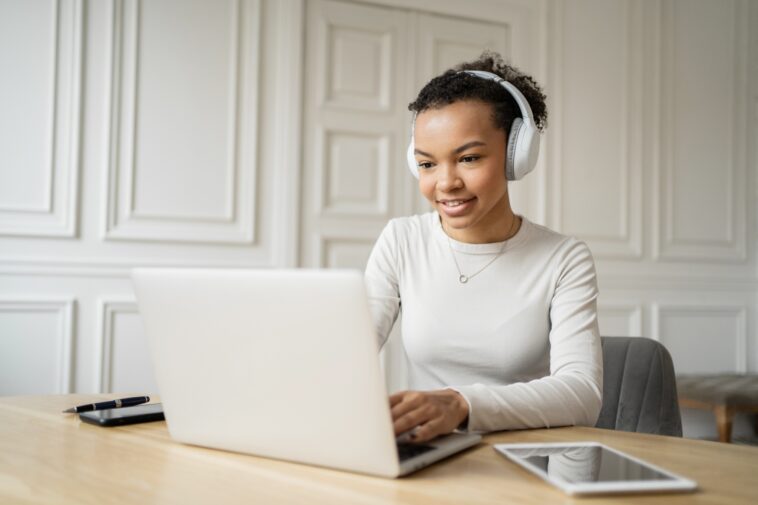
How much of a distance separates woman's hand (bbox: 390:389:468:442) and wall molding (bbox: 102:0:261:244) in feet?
7.44

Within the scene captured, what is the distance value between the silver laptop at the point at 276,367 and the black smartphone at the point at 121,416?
0.20m

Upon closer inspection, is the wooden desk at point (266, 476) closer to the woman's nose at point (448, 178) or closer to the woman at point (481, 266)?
the woman at point (481, 266)

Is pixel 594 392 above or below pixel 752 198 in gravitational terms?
below

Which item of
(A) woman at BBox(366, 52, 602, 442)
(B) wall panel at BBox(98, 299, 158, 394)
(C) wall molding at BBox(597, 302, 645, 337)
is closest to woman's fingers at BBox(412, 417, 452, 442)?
(A) woman at BBox(366, 52, 602, 442)

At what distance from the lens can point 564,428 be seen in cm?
116

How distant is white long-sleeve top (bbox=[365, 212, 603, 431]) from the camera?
1.48 m

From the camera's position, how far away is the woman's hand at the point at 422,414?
0.92 metres

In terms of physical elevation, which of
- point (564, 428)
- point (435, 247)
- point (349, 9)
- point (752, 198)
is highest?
point (349, 9)

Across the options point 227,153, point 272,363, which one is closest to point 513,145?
point 272,363

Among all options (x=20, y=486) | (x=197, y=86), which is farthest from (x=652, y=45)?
(x=20, y=486)

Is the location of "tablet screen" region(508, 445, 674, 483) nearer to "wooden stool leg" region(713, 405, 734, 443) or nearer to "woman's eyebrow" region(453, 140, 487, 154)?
"woman's eyebrow" region(453, 140, 487, 154)

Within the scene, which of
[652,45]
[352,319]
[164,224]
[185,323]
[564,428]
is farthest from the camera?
[652,45]

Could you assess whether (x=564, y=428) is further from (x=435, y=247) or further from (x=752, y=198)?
(x=752, y=198)

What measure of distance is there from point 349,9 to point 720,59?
7.05 ft
